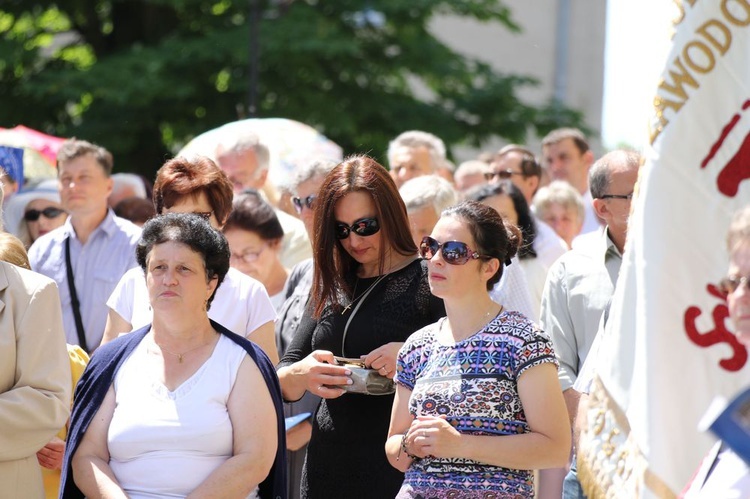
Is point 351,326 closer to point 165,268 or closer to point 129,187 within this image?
point 165,268

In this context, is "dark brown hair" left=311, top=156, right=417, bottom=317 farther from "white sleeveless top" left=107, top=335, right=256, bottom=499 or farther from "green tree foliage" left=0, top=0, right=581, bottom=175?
"green tree foliage" left=0, top=0, right=581, bottom=175

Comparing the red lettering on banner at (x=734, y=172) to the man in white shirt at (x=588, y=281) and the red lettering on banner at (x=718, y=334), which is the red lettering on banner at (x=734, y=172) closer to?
the red lettering on banner at (x=718, y=334)

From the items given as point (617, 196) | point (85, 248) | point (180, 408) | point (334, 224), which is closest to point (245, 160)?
point (85, 248)

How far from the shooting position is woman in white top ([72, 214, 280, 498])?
4.23 metres

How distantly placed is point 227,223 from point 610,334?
3.01m

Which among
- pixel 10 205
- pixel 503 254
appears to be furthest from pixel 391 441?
pixel 10 205

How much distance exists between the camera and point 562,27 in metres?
30.1

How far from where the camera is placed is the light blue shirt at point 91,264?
649cm

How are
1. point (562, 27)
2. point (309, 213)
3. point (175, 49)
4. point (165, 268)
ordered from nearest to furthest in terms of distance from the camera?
point (165, 268), point (309, 213), point (175, 49), point (562, 27)

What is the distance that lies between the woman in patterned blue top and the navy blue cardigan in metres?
0.49

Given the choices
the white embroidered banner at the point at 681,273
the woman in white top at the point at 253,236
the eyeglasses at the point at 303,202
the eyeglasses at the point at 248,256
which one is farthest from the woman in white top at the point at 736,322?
the eyeglasses at the point at 248,256

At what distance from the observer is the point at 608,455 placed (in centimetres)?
349

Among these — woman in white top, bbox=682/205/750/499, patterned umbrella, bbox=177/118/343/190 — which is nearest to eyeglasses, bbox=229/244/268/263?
patterned umbrella, bbox=177/118/343/190

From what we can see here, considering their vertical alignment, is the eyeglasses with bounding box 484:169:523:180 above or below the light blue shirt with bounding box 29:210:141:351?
above
